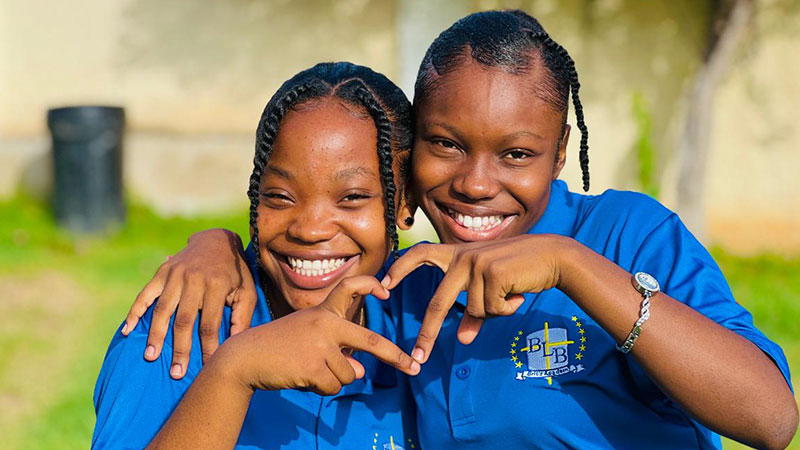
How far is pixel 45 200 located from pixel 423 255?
24.6 feet

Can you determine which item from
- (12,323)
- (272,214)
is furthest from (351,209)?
(12,323)

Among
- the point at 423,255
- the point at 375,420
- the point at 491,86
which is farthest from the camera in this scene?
the point at 375,420

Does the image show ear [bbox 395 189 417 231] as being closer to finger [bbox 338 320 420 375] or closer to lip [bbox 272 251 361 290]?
lip [bbox 272 251 361 290]

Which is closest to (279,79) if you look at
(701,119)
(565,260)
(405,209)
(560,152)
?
(701,119)

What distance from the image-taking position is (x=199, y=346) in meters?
2.62

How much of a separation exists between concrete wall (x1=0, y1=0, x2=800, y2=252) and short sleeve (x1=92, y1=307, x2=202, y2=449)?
634 centimetres

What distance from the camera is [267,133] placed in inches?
105

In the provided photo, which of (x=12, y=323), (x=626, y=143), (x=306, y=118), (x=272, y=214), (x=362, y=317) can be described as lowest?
(x=12, y=323)

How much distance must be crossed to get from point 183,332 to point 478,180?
33.3 inches

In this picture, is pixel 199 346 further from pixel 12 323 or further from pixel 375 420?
pixel 12 323

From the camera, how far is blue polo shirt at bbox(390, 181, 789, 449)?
247 centimetres

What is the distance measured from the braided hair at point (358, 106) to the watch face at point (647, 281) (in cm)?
73

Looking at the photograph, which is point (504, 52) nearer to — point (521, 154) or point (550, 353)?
point (521, 154)

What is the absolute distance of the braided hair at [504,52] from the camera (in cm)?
265
